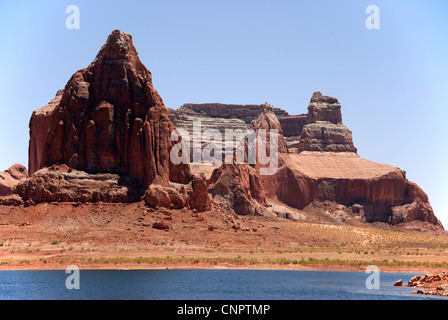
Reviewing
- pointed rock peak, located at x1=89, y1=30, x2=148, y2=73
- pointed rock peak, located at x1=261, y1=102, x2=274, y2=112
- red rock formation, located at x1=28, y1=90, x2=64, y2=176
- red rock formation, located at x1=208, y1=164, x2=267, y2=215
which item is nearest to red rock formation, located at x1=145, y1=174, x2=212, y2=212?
pointed rock peak, located at x1=89, y1=30, x2=148, y2=73

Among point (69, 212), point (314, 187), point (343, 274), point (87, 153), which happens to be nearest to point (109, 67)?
point (87, 153)

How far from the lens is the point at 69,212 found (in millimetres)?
83000

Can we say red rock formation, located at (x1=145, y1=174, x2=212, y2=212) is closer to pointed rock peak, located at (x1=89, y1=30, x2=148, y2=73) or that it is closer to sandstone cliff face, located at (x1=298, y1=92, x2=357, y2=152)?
pointed rock peak, located at (x1=89, y1=30, x2=148, y2=73)

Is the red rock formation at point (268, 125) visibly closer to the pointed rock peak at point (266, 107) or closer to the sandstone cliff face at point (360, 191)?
the pointed rock peak at point (266, 107)

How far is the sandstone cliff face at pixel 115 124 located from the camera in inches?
3423

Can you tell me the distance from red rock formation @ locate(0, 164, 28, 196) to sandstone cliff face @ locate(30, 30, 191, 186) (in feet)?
220

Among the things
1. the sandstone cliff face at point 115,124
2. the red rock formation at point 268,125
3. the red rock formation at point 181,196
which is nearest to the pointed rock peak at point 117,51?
the sandstone cliff face at point 115,124

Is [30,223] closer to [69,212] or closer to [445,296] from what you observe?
[69,212]

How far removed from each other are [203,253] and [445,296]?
34.8 metres

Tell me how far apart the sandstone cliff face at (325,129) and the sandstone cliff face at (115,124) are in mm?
95809

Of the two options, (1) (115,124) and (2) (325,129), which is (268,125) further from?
(1) (115,124)

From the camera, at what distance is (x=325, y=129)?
185m

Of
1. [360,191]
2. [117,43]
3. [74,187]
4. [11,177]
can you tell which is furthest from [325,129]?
[74,187]

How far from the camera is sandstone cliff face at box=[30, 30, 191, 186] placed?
86938mm
